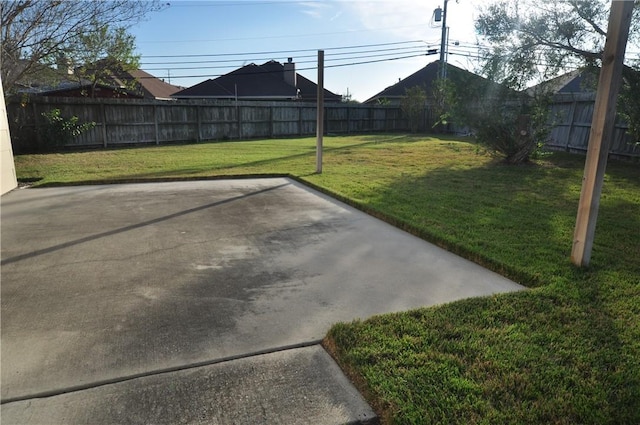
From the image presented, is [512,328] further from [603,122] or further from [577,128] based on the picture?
[577,128]

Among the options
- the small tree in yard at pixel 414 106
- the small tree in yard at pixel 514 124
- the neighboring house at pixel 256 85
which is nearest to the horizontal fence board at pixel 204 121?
the small tree in yard at pixel 514 124

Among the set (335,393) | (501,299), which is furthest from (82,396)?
(501,299)

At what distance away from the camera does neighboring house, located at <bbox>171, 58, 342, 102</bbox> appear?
31500 mm

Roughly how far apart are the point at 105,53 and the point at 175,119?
129 inches

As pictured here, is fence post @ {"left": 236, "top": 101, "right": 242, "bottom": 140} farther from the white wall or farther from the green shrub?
the white wall

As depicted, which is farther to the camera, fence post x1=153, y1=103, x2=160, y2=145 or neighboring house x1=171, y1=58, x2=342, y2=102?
neighboring house x1=171, y1=58, x2=342, y2=102

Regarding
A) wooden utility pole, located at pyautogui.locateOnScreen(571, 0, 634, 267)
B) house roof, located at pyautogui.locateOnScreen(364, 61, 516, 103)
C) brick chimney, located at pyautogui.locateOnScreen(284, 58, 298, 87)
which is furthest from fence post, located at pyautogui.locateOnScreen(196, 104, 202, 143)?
house roof, located at pyautogui.locateOnScreen(364, 61, 516, 103)

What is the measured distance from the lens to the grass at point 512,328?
6.40 feet

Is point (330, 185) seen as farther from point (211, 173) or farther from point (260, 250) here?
point (260, 250)

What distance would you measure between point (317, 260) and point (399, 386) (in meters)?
1.98

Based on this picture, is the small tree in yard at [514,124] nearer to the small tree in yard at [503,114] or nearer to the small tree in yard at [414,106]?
the small tree in yard at [503,114]

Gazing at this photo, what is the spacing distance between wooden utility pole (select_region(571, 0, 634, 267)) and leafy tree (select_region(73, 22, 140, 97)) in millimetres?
14641

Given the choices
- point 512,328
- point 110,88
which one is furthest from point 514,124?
point 110,88

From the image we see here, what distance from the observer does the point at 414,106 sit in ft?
77.7
